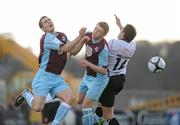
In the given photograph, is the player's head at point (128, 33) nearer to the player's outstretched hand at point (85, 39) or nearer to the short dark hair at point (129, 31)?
the short dark hair at point (129, 31)

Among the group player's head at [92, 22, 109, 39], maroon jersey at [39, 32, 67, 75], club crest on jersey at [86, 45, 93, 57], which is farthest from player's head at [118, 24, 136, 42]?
maroon jersey at [39, 32, 67, 75]

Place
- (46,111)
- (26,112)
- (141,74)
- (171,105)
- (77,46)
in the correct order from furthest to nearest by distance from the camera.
Answer: (141,74)
(171,105)
(26,112)
(46,111)
(77,46)

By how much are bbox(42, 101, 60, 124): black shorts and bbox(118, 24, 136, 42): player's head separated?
4.59 m

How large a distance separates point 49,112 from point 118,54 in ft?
15.4

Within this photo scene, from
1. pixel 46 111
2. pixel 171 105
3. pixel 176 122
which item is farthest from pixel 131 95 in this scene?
pixel 46 111

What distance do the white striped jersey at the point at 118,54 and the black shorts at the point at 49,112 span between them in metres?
4.19

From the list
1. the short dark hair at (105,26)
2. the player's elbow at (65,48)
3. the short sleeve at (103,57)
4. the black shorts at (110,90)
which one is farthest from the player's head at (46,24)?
the black shorts at (110,90)

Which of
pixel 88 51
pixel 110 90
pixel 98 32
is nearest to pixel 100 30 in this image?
pixel 98 32

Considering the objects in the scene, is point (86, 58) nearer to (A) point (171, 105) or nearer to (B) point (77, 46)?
(B) point (77, 46)

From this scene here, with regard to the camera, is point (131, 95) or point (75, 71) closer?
point (131, 95)

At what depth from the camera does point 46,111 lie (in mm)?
19234

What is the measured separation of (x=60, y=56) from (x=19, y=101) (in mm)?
1453

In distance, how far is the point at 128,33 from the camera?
15.1 m

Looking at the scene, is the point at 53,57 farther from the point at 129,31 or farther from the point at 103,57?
the point at 129,31
